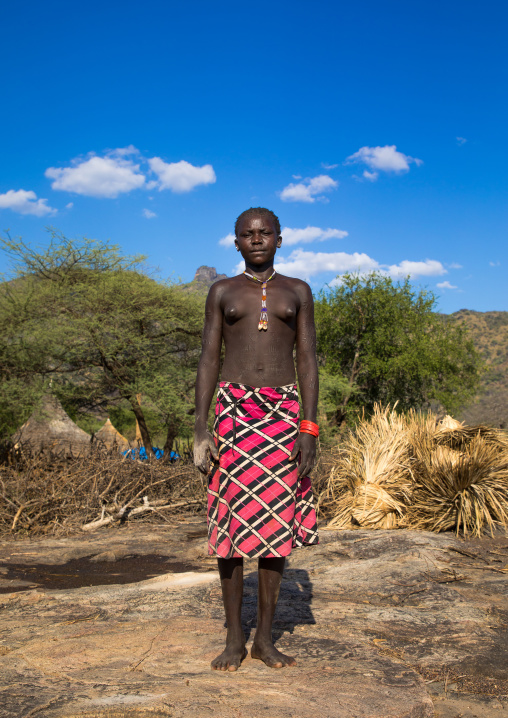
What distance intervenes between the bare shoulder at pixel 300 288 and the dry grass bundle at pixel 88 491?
5.48 m

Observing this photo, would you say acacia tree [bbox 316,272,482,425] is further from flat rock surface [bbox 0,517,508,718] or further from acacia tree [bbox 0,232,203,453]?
flat rock surface [bbox 0,517,508,718]

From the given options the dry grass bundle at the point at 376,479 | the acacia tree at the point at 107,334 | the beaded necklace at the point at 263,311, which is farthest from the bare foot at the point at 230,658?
the acacia tree at the point at 107,334

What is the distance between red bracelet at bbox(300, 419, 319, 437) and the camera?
8.99 ft

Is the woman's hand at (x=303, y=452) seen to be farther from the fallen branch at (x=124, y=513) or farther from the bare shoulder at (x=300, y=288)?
the fallen branch at (x=124, y=513)

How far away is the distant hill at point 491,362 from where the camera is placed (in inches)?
1172

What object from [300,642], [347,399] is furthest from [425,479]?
[347,399]

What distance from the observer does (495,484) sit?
566 centimetres

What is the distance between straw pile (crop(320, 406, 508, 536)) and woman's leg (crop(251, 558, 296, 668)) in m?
3.29

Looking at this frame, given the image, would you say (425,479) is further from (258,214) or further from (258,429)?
(258,214)

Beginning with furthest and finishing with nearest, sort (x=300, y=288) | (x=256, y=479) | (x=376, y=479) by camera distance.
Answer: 1. (x=376, y=479)
2. (x=300, y=288)
3. (x=256, y=479)

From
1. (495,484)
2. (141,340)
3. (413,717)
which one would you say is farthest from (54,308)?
(413,717)

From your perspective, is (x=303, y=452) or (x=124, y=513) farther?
(x=124, y=513)

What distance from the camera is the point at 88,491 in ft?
25.5

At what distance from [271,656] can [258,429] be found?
3.22ft
